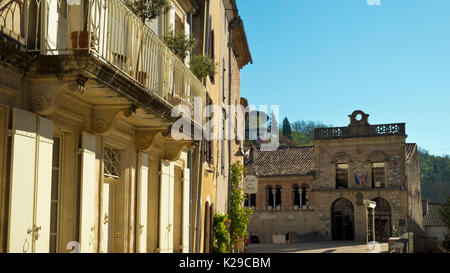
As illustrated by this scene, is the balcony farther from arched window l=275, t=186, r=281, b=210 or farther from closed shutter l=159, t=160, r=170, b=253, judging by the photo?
arched window l=275, t=186, r=281, b=210

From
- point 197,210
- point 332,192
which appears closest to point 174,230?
point 197,210

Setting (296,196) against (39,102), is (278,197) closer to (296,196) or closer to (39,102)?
(296,196)

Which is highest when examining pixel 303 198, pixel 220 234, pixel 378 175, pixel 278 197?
pixel 378 175

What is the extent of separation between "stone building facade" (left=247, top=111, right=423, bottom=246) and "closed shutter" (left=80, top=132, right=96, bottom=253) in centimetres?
4059

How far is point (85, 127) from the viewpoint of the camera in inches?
314

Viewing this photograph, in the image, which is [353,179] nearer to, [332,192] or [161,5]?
[332,192]

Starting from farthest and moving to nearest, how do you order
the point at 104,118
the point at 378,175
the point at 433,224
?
1. the point at 433,224
2. the point at 378,175
3. the point at 104,118

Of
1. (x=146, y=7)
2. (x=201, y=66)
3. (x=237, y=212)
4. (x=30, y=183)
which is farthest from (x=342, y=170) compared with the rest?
(x=30, y=183)

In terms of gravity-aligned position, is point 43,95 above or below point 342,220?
above

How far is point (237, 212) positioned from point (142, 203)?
11388 mm

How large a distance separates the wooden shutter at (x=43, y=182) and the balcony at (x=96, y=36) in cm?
88

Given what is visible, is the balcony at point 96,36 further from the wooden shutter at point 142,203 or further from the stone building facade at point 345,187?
the stone building facade at point 345,187

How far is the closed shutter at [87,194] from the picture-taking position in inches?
305
